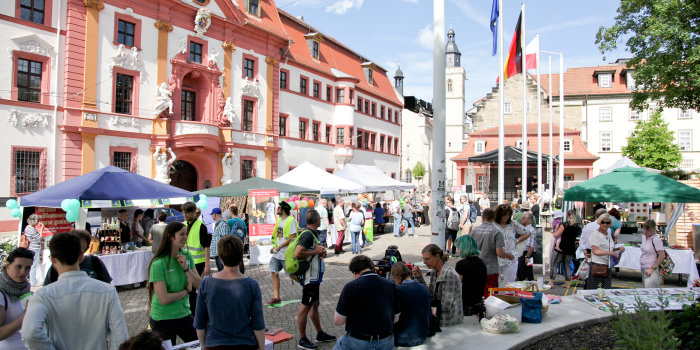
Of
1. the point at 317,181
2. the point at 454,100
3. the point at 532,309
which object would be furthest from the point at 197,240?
the point at 454,100

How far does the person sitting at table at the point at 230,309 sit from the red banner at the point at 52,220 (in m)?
9.22

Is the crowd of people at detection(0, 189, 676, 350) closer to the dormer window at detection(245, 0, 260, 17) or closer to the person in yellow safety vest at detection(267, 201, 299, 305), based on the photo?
the person in yellow safety vest at detection(267, 201, 299, 305)

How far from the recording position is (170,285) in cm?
447

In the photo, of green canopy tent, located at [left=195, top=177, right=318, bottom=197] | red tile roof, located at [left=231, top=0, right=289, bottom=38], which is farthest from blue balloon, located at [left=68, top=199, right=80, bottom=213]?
red tile roof, located at [left=231, top=0, right=289, bottom=38]

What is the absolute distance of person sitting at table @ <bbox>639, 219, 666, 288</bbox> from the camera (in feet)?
28.1

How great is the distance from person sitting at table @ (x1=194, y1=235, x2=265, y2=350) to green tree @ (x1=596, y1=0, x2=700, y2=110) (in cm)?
1502

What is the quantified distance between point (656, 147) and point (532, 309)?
43636 millimetres

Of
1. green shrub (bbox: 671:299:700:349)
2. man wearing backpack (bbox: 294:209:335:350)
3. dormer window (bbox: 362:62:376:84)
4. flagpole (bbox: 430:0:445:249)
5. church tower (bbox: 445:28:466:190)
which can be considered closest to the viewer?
green shrub (bbox: 671:299:700:349)

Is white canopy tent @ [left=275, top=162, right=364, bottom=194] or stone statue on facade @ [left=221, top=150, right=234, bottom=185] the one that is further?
stone statue on facade @ [left=221, top=150, right=234, bottom=185]

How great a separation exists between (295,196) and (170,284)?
14392mm

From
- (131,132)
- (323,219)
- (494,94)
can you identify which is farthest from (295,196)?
(494,94)

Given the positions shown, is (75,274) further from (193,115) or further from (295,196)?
(193,115)

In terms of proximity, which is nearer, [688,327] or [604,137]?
[688,327]

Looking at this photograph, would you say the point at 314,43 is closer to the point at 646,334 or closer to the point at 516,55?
the point at 516,55
